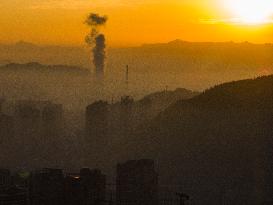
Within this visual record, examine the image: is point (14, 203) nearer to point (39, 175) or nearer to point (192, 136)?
point (39, 175)

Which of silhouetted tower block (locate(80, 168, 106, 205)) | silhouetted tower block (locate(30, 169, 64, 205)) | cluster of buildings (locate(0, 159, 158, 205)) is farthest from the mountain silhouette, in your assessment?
silhouetted tower block (locate(30, 169, 64, 205))

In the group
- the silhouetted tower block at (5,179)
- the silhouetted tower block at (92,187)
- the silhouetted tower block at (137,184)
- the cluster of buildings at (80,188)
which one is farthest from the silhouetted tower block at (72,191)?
A: the silhouetted tower block at (5,179)

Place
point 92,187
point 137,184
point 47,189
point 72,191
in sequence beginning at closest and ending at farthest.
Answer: point 72,191 → point 47,189 → point 92,187 → point 137,184

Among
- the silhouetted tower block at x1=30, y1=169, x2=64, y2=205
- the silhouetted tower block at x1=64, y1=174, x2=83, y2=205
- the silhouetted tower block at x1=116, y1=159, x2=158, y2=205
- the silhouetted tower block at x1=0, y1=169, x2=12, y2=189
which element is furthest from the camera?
the silhouetted tower block at x1=0, y1=169, x2=12, y2=189

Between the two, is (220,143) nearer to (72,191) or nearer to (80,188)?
(80,188)

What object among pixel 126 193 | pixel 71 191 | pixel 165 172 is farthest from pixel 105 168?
pixel 71 191

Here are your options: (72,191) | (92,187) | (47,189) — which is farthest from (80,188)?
(47,189)

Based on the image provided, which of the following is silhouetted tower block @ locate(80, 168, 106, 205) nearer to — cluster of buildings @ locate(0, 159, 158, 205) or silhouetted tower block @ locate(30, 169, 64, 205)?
cluster of buildings @ locate(0, 159, 158, 205)

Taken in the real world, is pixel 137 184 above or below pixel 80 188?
below
